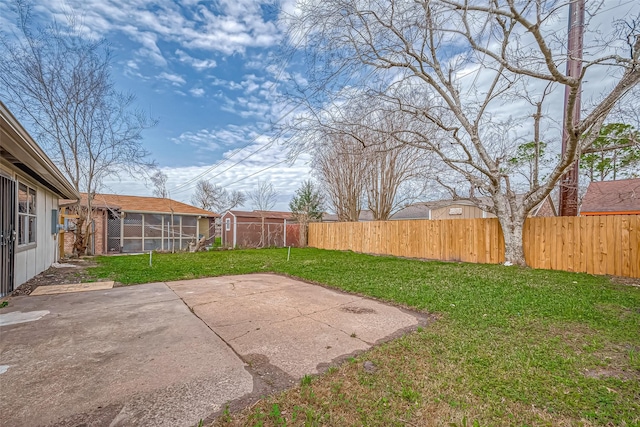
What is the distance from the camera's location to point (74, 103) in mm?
8953

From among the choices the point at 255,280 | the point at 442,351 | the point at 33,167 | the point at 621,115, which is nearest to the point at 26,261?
the point at 33,167

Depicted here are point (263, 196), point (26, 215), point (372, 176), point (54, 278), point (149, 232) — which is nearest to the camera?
point (26, 215)

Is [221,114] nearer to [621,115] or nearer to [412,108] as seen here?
[412,108]

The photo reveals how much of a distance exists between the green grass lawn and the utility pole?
3.22m

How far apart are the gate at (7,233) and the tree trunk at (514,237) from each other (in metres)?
10.1

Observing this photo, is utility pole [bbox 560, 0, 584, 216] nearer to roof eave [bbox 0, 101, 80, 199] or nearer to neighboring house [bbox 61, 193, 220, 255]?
roof eave [bbox 0, 101, 80, 199]

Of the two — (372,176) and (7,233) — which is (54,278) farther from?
(372,176)

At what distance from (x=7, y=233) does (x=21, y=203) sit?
1.39 metres

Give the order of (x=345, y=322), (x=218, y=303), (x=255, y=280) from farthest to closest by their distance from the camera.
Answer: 1. (x=255, y=280)
2. (x=218, y=303)
3. (x=345, y=322)

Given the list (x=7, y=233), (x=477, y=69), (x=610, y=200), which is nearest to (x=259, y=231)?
(x=7, y=233)

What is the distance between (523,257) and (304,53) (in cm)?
714

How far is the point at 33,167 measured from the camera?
5.05 metres

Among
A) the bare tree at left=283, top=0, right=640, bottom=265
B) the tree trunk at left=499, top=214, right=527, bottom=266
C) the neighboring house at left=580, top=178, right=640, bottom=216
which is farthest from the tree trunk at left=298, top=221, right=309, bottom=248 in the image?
the neighboring house at left=580, top=178, right=640, bottom=216

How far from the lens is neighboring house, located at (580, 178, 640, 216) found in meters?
10.3
